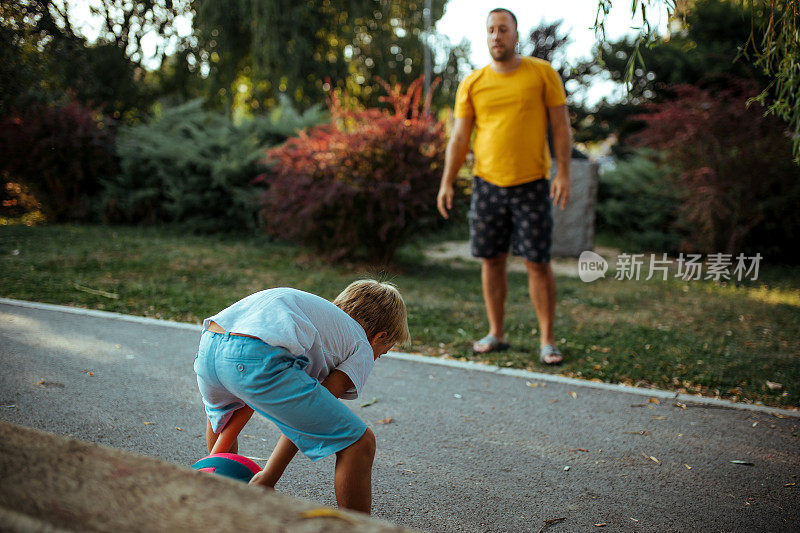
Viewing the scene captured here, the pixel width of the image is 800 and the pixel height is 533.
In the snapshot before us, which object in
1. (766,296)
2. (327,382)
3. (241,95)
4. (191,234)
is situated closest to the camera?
(327,382)

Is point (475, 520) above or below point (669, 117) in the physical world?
below

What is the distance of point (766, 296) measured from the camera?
6.86 meters

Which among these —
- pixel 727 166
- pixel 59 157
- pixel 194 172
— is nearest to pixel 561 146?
pixel 727 166

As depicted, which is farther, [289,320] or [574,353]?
[574,353]

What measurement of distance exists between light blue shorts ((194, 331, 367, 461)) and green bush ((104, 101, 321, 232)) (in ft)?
25.7

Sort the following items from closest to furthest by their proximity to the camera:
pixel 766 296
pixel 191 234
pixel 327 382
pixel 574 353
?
pixel 327 382, pixel 574 353, pixel 766 296, pixel 191 234

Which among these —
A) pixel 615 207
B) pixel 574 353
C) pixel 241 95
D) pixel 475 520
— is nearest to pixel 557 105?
pixel 574 353

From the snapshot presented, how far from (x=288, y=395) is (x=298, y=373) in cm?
7

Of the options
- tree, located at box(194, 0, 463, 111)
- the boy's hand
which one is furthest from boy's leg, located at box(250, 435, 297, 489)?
tree, located at box(194, 0, 463, 111)

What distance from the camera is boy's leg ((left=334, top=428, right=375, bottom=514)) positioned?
5.72 ft

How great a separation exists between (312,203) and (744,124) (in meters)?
6.15

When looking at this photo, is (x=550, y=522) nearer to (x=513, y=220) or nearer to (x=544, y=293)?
(x=544, y=293)

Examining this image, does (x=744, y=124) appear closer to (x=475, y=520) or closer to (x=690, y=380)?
(x=690, y=380)

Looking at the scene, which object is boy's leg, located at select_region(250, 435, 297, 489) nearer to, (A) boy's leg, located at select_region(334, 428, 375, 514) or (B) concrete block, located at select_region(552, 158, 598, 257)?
(A) boy's leg, located at select_region(334, 428, 375, 514)
